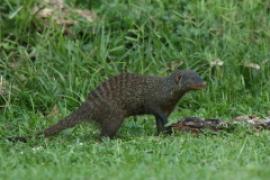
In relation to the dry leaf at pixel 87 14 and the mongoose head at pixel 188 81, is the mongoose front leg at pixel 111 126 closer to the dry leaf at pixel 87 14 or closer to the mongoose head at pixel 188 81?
the mongoose head at pixel 188 81

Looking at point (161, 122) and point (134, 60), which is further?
point (134, 60)

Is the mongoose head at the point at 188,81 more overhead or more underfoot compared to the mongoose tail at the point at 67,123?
more overhead

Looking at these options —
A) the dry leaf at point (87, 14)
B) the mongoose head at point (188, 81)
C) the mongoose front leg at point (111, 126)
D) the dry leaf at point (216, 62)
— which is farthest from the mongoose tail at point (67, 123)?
the dry leaf at point (87, 14)

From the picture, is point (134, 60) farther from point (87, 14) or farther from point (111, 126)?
point (111, 126)

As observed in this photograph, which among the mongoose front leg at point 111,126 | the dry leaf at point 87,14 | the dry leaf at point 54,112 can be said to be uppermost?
the dry leaf at point 87,14

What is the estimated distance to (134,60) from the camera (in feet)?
29.7

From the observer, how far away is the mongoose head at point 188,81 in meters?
7.37

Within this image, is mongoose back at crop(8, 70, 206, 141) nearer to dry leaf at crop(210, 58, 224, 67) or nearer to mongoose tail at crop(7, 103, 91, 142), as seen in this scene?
mongoose tail at crop(7, 103, 91, 142)

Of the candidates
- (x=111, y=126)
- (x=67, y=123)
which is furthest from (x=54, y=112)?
(x=111, y=126)

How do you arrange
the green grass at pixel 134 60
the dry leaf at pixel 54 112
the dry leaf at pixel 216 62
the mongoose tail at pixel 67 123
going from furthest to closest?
the dry leaf at pixel 216 62 < the dry leaf at pixel 54 112 < the green grass at pixel 134 60 < the mongoose tail at pixel 67 123

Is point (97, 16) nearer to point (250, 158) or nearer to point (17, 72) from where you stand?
point (17, 72)

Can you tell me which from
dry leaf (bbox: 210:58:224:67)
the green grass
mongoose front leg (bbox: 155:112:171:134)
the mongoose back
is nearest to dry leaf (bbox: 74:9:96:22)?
the green grass

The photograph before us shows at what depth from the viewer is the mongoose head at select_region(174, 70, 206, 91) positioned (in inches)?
290

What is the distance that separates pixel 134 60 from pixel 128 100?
73.6 inches
